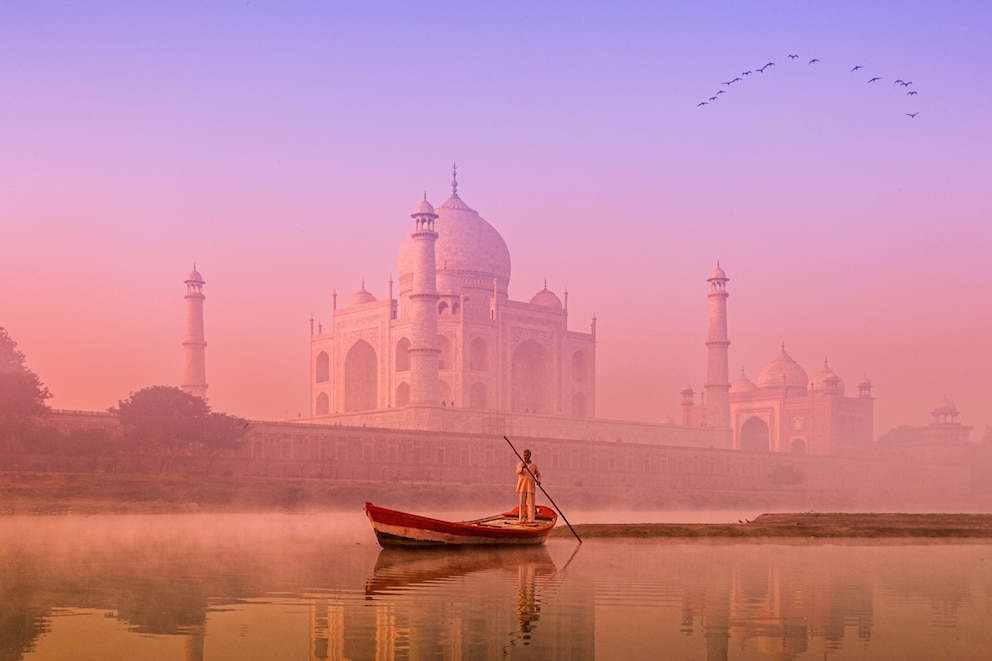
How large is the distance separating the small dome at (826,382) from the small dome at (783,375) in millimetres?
1291

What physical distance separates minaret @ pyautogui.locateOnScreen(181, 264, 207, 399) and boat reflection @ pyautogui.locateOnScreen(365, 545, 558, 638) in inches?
1869

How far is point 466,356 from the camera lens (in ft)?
227

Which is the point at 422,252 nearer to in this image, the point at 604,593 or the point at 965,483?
the point at 965,483

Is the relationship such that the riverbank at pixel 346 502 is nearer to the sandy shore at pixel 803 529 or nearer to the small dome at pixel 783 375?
the sandy shore at pixel 803 529

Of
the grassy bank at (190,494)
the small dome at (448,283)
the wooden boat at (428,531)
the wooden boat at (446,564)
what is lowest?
the grassy bank at (190,494)

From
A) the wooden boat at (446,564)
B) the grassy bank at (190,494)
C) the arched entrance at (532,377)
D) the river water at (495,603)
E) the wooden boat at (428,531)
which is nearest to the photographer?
the river water at (495,603)

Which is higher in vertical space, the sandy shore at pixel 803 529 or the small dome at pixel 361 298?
the small dome at pixel 361 298

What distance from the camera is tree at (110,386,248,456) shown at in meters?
49.5

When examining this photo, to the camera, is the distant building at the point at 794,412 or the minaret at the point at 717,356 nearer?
the minaret at the point at 717,356

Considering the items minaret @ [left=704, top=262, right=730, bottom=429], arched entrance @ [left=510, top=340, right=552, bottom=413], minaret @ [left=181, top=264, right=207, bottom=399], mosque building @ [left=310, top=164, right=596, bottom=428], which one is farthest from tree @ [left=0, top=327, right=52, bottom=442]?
minaret @ [left=704, top=262, right=730, bottom=429]

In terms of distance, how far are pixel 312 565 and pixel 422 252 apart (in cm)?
4854

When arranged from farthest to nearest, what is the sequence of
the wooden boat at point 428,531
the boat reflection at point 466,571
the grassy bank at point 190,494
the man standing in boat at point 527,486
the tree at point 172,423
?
1. the tree at point 172,423
2. the grassy bank at point 190,494
3. the man standing in boat at point 527,486
4. the wooden boat at point 428,531
5. the boat reflection at point 466,571

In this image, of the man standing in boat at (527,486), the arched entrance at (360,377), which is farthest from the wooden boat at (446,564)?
the arched entrance at (360,377)

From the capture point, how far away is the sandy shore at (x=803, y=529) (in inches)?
882
